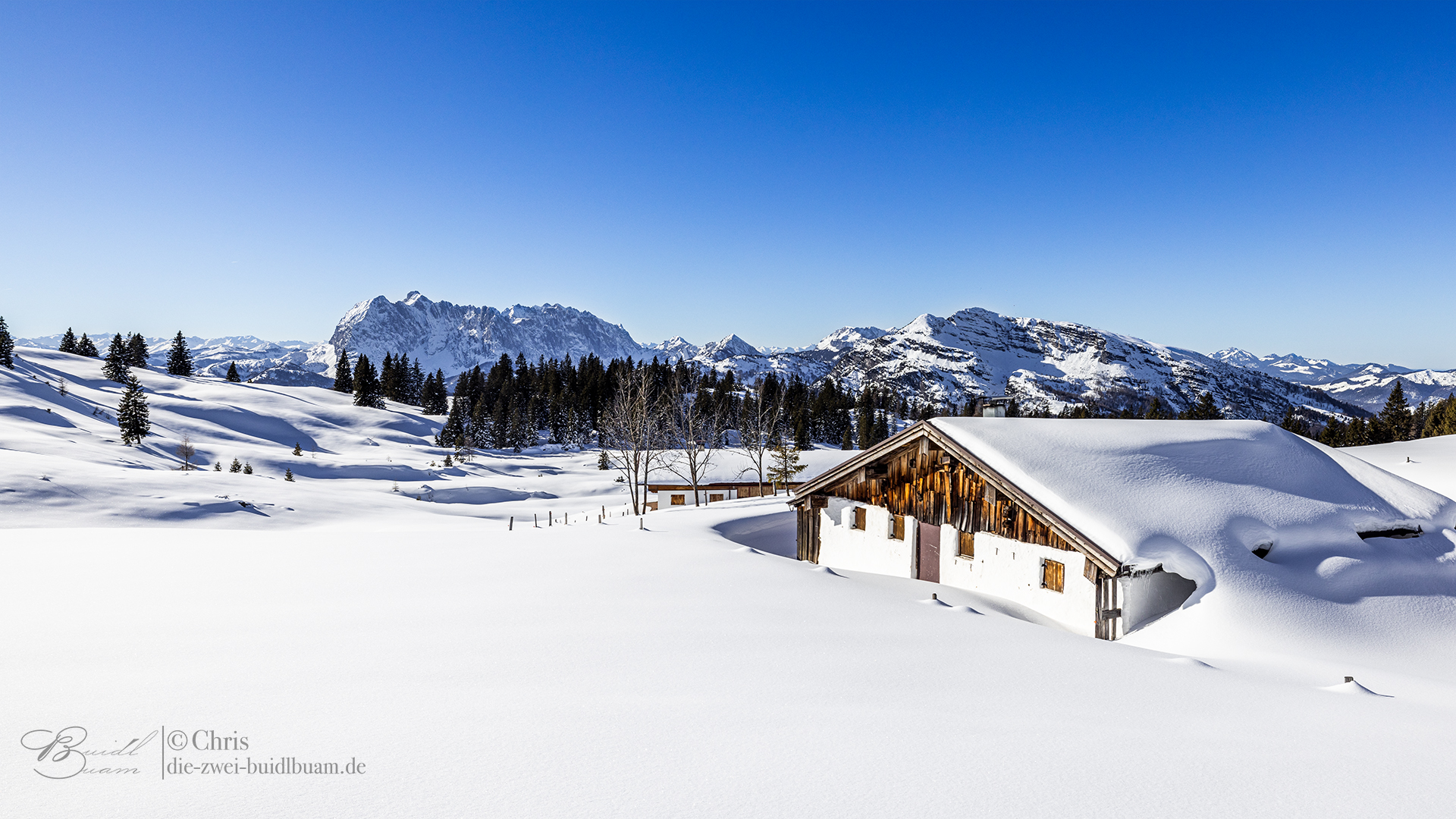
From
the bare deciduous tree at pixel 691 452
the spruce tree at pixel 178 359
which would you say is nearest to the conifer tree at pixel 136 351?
the spruce tree at pixel 178 359

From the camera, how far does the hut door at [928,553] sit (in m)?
18.1

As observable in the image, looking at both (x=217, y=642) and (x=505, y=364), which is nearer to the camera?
(x=217, y=642)

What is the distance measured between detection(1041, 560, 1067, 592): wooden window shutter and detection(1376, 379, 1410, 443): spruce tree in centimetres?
9206

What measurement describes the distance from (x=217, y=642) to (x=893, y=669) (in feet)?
28.0

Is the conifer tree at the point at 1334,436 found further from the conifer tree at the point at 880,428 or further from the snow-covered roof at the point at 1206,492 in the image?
the snow-covered roof at the point at 1206,492

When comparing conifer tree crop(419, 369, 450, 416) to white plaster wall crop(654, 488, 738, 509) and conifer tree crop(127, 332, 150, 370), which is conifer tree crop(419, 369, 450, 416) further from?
white plaster wall crop(654, 488, 738, 509)

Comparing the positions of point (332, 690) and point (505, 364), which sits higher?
point (505, 364)

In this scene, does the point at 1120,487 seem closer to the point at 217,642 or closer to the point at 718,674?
the point at 718,674

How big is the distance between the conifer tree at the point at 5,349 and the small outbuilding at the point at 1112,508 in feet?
303

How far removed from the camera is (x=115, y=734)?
5.21 m

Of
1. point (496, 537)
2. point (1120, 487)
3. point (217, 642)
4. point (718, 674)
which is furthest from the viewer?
point (496, 537)

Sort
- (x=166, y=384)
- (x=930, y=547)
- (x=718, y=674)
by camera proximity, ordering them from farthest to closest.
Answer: (x=166, y=384) < (x=930, y=547) < (x=718, y=674)

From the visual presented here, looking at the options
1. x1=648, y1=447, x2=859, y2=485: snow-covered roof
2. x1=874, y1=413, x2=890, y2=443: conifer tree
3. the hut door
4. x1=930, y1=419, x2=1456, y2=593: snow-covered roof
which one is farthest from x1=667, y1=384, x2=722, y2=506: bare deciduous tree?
x1=874, y1=413, x2=890, y2=443: conifer tree

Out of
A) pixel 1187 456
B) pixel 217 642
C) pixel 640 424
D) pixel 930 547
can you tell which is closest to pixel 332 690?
pixel 217 642
